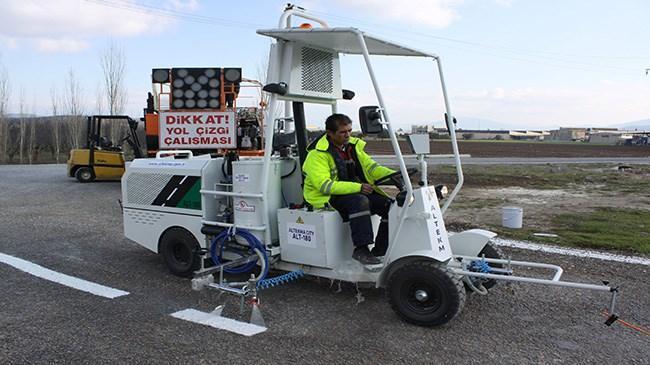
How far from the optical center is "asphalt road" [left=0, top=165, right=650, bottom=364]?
12.6ft

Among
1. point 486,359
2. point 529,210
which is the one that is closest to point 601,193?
point 529,210

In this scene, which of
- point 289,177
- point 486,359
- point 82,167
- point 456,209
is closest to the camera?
point 486,359

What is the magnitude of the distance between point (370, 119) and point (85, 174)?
14354mm

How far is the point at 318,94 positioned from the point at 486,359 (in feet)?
9.40

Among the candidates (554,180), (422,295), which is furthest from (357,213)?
(554,180)

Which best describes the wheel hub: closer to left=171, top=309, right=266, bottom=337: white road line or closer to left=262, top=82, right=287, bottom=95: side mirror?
left=171, top=309, right=266, bottom=337: white road line

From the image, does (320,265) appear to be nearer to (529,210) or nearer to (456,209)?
(456,209)

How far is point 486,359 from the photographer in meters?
3.77

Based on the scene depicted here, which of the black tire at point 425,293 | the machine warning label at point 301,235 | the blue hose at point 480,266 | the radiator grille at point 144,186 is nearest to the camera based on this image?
the black tire at point 425,293

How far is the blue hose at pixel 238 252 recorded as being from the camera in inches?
200

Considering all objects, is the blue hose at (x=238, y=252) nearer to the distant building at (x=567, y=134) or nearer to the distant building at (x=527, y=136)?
the distant building at (x=527, y=136)

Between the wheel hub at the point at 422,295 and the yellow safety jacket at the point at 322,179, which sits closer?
the wheel hub at the point at 422,295

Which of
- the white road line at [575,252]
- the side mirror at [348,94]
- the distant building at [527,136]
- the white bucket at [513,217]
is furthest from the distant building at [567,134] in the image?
the side mirror at [348,94]

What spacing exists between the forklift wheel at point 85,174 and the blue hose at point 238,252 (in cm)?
1246
